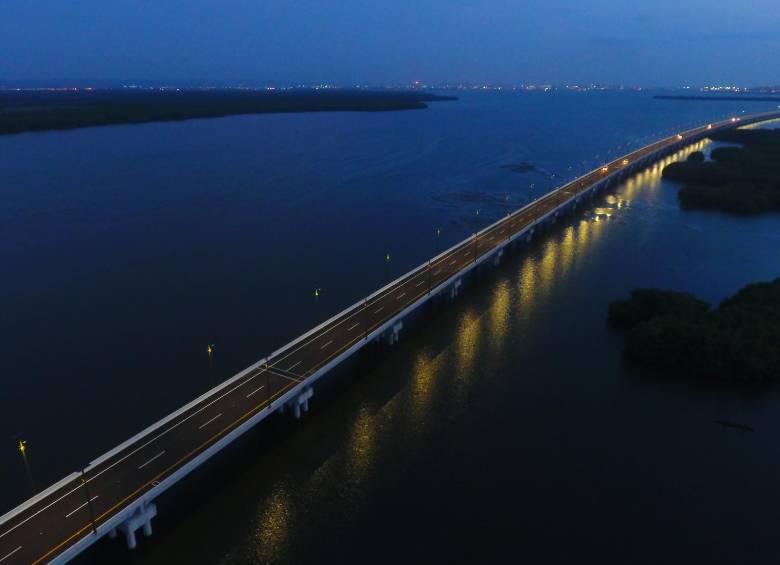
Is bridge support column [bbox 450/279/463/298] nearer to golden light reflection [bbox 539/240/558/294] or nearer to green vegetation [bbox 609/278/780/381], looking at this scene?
golden light reflection [bbox 539/240/558/294]

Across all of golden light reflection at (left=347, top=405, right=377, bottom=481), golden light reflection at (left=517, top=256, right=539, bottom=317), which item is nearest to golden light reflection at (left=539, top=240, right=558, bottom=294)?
golden light reflection at (left=517, top=256, right=539, bottom=317)

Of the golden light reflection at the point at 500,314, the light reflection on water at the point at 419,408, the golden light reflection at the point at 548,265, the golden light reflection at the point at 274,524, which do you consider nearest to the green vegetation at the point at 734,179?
the golden light reflection at the point at 548,265

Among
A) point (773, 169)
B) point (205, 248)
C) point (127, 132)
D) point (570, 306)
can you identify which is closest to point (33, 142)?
point (127, 132)

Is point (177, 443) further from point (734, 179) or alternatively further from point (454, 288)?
point (734, 179)

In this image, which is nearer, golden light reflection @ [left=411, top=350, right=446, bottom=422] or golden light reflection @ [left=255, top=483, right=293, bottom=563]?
golden light reflection @ [left=255, top=483, right=293, bottom=563]

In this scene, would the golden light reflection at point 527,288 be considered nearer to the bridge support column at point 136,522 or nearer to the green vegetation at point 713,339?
the green vegetation at point 713,339

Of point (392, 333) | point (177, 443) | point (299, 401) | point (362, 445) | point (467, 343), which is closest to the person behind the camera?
point (177, 443)

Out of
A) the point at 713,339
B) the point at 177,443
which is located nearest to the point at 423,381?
the point at 177,443
